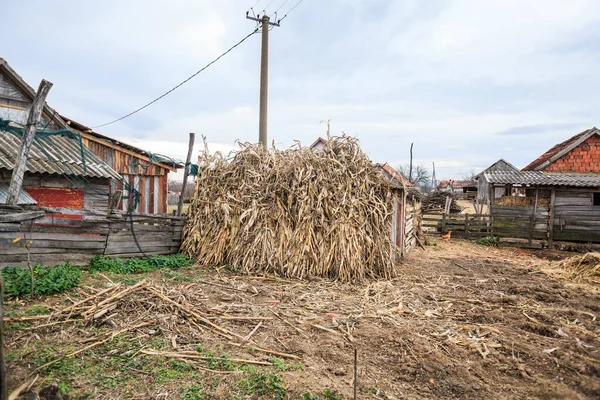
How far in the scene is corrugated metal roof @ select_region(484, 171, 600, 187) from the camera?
14897mm

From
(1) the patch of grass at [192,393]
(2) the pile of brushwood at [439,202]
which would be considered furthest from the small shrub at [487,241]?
(1) the patch of grass at [192,393]

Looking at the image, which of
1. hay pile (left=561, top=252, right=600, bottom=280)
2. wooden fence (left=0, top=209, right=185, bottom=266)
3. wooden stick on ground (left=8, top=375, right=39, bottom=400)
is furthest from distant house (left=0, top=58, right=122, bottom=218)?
hay pile (left=561, top=252, right=600, bottom=280)

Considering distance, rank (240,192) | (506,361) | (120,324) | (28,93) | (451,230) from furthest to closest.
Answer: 1. (451,230)
2. (28,93)
3. (240,192)
4. (120,324)
5. (506,361)

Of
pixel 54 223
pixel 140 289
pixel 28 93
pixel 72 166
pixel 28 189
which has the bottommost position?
pixel 140 289

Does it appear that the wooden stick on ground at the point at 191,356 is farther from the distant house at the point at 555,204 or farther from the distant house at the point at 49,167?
the distant house at the point at 555,204

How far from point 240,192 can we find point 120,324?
4.69 metres

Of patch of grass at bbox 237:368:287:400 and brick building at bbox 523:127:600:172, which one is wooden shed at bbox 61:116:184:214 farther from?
brick building at bbox 523:127:600:172

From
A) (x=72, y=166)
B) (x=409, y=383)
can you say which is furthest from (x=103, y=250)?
(x=409, y=383)

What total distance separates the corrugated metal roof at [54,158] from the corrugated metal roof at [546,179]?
15.2 m

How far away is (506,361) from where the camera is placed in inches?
173

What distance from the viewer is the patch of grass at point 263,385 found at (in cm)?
352

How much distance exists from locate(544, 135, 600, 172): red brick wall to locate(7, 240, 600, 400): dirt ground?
13.6m

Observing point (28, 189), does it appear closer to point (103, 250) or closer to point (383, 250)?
point (103, 250)

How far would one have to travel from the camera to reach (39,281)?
5859mm
